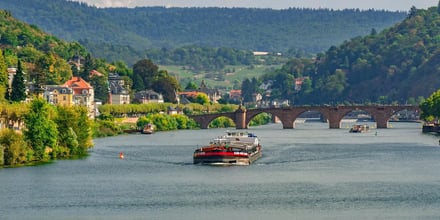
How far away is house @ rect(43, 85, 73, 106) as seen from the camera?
633 ft

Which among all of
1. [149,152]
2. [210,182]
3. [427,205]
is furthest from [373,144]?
[427,205]

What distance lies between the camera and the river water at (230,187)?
82.6m

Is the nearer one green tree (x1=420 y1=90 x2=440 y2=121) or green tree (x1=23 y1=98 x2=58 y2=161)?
green tree (x1=23 y1=98 x2=58 y2=161)

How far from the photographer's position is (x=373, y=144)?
154375 millimetres

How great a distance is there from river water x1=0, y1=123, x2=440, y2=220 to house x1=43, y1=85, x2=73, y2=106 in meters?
55.6

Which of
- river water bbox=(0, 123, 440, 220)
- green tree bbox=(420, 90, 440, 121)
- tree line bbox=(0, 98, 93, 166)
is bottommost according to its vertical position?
river water bbox=(0, 123, 440, 220)

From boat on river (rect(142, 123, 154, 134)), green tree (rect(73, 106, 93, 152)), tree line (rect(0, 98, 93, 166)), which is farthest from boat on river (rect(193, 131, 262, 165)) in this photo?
boat on river (rect(142, 123, 154, 134))

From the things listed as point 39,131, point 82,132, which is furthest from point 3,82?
point 39,131

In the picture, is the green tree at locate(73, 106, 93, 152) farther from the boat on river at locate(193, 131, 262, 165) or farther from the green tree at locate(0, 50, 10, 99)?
the green tree at locate(0, 50, 10, 99)

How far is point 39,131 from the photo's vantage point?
4444 inches

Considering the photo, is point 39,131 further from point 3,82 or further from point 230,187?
point 3,82

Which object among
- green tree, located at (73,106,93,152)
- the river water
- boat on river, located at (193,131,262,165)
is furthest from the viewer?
green tree, located at (73,106,93,152)

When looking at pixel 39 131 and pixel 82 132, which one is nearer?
pixel 39 131

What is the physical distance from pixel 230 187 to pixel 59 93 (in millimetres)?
103313
